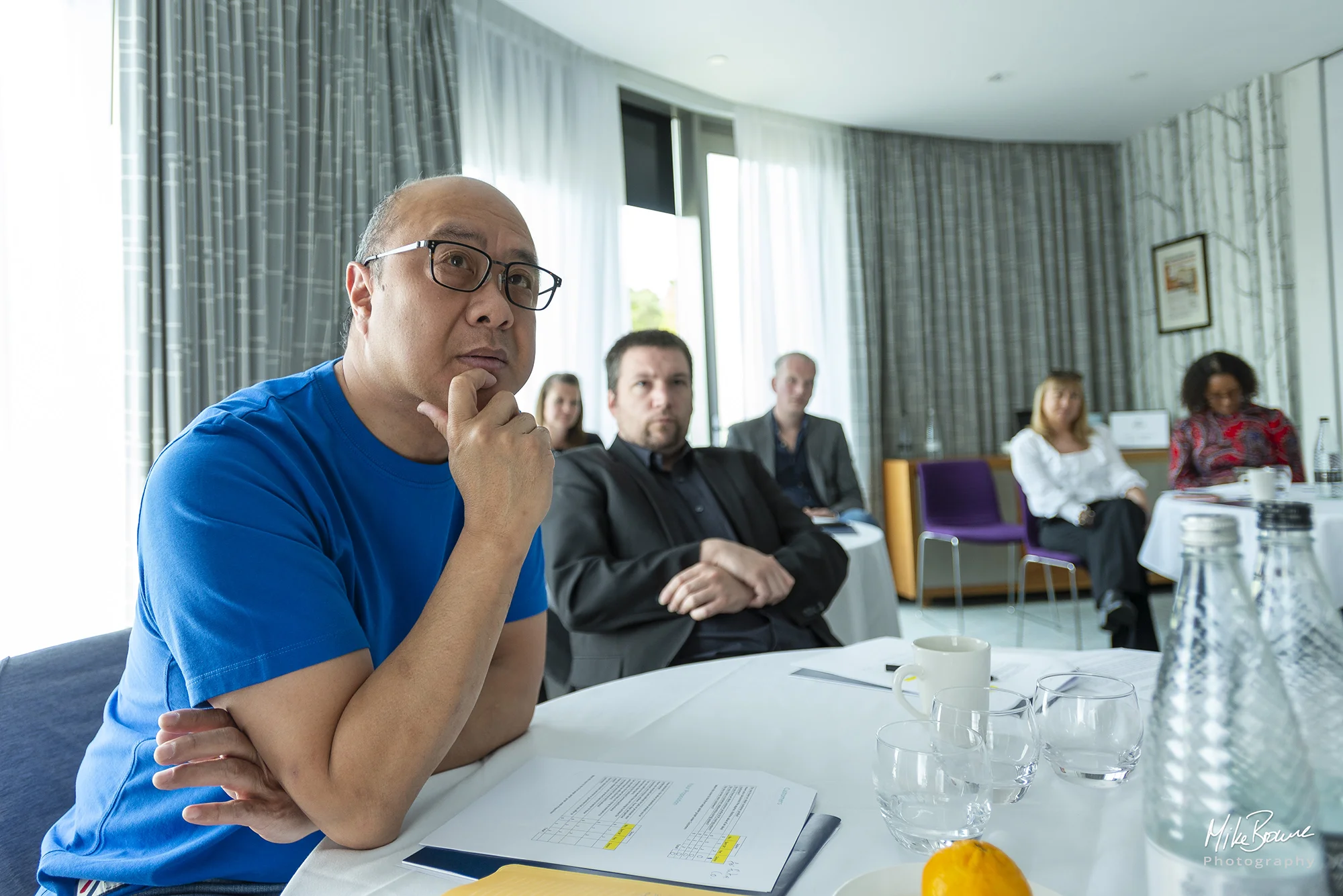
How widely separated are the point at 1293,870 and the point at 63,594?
2983mm

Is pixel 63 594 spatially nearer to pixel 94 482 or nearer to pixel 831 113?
pixel 94 482

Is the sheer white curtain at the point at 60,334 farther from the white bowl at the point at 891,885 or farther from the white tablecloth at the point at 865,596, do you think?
the white bowl at the point at 891,885

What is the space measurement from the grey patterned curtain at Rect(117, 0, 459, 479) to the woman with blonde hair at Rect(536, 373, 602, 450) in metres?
1.07

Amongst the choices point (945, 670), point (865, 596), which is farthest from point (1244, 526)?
point (945, 670)

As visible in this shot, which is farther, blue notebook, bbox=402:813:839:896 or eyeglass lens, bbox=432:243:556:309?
eyeglass lens, bbox=432:243:556:309

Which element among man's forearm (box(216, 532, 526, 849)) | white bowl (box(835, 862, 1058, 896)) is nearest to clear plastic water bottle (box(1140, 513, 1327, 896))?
white bowl (box(835, 862, 1058, 896))

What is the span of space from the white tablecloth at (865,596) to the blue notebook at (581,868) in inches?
69.2

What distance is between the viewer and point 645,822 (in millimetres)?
732

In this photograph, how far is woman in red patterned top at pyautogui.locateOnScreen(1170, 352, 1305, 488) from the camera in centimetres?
410

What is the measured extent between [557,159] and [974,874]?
14.3 feet

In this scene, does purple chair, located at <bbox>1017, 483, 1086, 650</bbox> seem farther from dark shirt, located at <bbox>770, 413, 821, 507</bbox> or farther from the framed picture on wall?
the framed picture on wall

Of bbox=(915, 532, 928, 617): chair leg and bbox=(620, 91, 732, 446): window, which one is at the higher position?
bbox=(620, 91, 732, 446): window

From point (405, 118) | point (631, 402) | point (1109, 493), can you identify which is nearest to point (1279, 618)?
point (631, 402)

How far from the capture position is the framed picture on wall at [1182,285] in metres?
5.79
